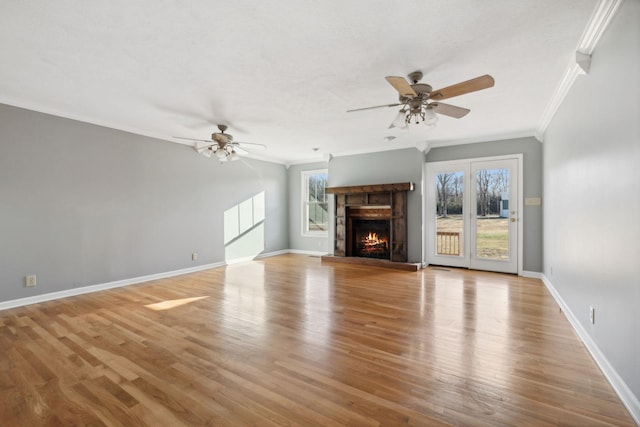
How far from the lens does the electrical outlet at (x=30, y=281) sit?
3.65 m

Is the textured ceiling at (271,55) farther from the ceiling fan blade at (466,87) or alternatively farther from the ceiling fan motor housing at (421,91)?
the ceiling fan blade at (466,87)

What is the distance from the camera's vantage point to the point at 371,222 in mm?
6441

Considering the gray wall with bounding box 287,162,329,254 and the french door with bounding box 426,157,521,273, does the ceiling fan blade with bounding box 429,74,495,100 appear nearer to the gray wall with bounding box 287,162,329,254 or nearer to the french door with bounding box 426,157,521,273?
the french door with bounding box 426,157,521,273

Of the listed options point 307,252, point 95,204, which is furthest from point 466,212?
point 95,204

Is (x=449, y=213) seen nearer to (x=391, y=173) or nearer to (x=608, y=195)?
(x=391, y=173)

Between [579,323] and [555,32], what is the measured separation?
8.25ft

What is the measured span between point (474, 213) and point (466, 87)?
354cm

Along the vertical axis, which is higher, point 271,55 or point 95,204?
point 271,55

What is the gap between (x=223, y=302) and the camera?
3.67 meters

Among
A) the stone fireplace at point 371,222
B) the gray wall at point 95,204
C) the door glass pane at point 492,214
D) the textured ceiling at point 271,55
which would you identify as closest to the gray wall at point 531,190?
the door glass pane at point 492,214

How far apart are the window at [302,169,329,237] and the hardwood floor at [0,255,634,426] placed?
12.1 feet

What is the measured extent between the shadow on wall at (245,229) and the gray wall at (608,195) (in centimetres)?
563

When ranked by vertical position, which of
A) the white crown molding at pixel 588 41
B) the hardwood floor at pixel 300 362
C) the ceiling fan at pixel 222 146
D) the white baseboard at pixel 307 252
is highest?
the white crown molding at pixel 588 41

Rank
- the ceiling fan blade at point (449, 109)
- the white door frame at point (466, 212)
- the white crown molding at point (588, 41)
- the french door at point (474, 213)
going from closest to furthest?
1. the white crown molding at point (588, 41)
2. the ceiling fan blade at point (449, 109)
3. the white door frame at point (466, 212)
4. the french door at point (474, 213)
